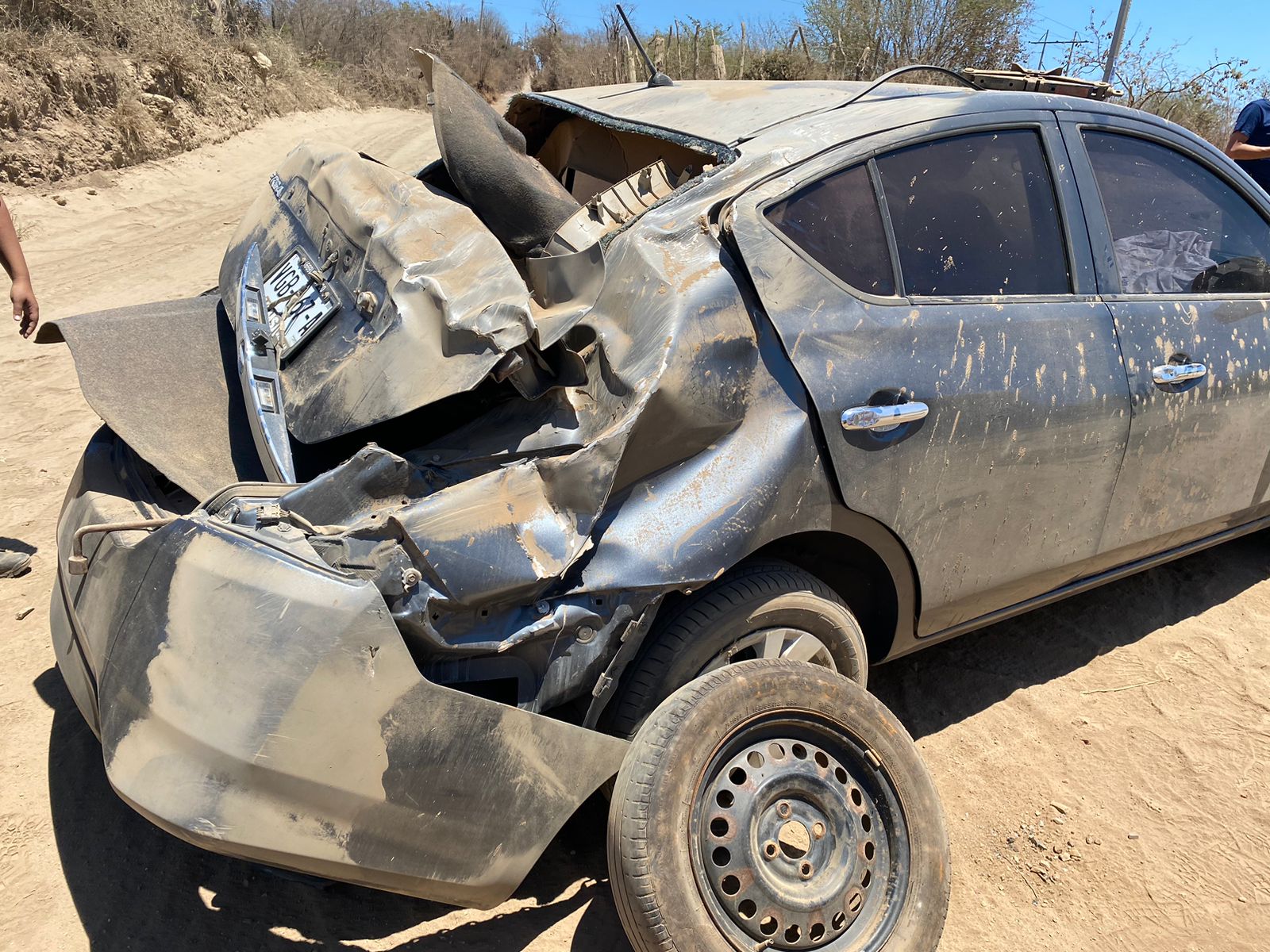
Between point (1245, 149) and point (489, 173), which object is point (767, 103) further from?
point (1245, 149)

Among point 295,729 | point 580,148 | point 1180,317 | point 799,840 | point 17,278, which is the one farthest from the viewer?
point 580,148

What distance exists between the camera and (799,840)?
2111mm

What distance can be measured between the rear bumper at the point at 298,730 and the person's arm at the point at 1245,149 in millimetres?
6591

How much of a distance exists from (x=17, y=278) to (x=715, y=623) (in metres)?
2.99

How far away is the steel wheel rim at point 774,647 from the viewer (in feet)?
7.32

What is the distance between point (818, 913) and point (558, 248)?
1.84m

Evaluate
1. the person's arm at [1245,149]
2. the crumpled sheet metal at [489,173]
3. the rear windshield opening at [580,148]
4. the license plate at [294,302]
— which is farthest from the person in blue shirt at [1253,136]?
the license plate at [294,302]

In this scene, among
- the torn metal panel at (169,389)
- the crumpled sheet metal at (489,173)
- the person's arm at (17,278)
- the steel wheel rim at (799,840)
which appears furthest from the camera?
the person's arm at (17,278)

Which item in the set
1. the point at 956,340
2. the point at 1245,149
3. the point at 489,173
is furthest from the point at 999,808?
the point at 1245,149

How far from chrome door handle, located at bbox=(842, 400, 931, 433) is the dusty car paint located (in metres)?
0.04

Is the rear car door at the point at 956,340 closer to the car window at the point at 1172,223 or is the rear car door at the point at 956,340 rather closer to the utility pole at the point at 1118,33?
the car window at the point at 1172,223

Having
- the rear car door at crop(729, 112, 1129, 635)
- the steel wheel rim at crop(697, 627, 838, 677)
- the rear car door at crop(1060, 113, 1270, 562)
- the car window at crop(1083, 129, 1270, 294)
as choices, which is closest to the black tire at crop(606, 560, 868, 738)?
the steel wheel rim at crop(697, 627, 838, 677)

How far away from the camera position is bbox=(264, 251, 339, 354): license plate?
248 centimetres

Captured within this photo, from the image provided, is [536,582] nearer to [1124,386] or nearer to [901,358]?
[901,358]
